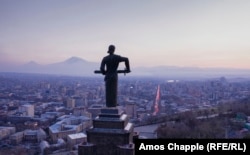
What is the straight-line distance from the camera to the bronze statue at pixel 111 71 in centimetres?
502

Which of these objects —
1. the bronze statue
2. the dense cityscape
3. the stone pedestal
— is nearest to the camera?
the stone pedestal

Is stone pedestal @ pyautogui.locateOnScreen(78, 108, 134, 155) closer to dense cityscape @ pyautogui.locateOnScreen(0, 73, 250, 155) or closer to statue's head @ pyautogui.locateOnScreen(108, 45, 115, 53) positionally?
statue's head @ pyautogui.locateOnScreen(108, 45, 115, 53)

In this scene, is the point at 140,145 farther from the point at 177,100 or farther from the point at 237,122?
the point at 177,100

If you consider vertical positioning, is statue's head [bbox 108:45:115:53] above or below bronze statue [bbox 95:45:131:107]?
above

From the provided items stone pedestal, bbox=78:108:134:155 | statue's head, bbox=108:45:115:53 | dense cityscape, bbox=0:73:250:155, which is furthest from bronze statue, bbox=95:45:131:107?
dense cityscape, bbox=0:73:250:155

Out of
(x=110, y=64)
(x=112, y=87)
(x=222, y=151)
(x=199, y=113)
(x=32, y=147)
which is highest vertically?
(x=110, y=64)

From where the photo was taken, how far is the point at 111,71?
16.6 ft

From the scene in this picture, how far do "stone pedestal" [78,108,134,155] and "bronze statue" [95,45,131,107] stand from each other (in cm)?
36

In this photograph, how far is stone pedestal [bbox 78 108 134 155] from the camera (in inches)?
184

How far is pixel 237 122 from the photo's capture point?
1094 inches

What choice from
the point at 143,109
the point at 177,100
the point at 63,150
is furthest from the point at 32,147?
the point at 177,100

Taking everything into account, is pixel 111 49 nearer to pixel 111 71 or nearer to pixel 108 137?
pixel 111 71

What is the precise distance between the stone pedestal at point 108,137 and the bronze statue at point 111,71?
0.36m

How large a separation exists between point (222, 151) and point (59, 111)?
2025 inches
